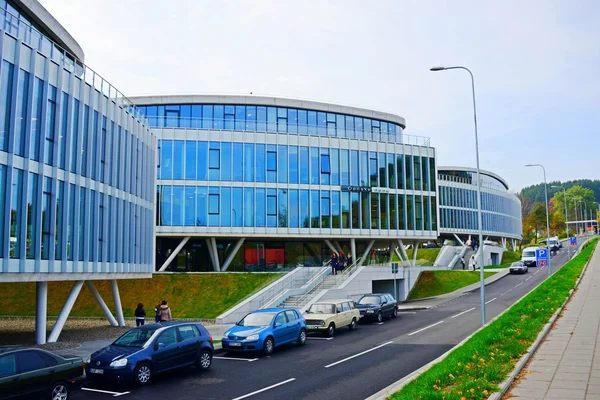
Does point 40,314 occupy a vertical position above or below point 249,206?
below

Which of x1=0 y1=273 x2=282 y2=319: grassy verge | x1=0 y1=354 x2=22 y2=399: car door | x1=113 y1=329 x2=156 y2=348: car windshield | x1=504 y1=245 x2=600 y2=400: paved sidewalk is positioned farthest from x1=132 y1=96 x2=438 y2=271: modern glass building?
x1=0 y1=354 x2=22 y2=399: car door

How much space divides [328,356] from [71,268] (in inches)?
429

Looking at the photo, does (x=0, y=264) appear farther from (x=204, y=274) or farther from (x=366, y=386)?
(x=204, y=274)

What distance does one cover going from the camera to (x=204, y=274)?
1502 inches

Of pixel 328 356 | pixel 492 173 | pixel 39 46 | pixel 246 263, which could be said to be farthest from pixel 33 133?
pixel 492 173

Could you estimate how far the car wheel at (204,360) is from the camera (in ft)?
53.6

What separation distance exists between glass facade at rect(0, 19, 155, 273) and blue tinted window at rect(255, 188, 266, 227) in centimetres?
1495

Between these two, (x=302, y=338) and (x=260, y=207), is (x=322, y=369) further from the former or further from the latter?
(x=260, y=207)

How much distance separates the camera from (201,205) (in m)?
42.1

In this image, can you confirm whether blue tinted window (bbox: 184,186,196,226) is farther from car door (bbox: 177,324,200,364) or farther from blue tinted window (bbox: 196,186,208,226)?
car door (bbox: 177,324,200,364)

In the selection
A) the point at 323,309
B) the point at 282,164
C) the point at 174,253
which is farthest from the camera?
the point at 282,164

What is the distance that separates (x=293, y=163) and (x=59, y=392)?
33497 millimetres

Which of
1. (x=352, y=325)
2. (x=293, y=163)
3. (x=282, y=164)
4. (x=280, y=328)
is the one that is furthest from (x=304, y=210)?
(x=280, y=328)

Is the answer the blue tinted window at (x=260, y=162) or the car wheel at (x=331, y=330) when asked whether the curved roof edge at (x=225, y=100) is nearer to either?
the blue tinted window at (x=260, y=162)
